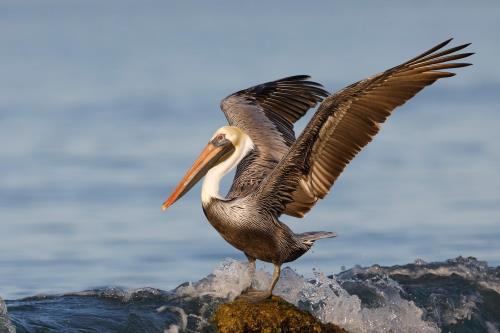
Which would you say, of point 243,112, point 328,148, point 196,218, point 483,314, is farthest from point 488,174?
point 328,148

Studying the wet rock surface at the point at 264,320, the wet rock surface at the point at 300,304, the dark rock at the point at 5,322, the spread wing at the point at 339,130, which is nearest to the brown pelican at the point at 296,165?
the spread wing at the point at 339,130

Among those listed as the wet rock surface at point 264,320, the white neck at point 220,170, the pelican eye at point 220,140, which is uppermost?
the pelican eye at point 220,140

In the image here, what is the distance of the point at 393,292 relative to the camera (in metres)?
11.4

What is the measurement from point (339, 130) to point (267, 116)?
5.57ft

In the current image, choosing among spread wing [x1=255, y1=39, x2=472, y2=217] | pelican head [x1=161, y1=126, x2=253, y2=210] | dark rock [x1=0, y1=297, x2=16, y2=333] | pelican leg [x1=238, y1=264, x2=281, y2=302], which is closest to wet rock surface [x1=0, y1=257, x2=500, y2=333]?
dark rock [x1=0, y1=297, x2=16, y2=333]

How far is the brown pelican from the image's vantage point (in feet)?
29.5

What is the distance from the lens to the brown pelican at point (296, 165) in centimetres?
899

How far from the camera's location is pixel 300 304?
10.6 meters

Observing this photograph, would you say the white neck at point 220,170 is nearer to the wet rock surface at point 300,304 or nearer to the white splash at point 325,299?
the wet rock surface at point 300,304

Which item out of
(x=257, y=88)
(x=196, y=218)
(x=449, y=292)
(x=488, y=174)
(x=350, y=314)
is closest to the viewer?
(x=350, y=314)

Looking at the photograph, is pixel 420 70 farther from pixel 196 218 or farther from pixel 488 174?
pixel 488 174

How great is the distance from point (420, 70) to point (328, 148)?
83cm

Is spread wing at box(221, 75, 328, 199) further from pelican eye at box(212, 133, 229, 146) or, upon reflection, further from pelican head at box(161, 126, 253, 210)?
pelican eye at box(212, 133, 229, 146)

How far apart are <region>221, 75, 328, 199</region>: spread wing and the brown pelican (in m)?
0.03
